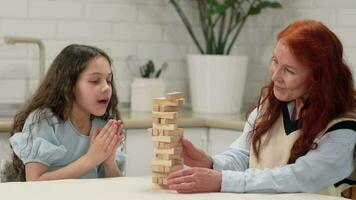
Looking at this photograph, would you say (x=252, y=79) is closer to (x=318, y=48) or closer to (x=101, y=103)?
(x=101, y=103)

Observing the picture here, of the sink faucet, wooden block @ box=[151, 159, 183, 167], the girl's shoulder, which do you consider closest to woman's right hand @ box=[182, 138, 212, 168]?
wooden block @ box=[151, 159, 183, 167]

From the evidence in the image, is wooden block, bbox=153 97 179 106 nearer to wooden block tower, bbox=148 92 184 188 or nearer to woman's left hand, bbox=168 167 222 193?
wooden block tower, bbox=148 92 184 188

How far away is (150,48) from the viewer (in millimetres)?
4391

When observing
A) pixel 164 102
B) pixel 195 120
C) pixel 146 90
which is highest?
pixel 164 102

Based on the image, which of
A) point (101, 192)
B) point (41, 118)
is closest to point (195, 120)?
point (41, 118)

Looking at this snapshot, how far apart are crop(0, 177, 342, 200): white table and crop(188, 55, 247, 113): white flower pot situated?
1947 mm

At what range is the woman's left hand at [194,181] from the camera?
6.95 feet

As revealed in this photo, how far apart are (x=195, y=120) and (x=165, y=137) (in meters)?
1.66

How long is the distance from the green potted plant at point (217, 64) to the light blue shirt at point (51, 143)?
1.45 meters

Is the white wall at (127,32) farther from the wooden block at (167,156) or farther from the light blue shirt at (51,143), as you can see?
the wooden block at (167,156)

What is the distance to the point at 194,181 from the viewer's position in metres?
2.12

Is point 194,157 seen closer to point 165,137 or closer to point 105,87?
point 165,137

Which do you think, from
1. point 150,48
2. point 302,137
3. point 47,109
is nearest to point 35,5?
point 150,48

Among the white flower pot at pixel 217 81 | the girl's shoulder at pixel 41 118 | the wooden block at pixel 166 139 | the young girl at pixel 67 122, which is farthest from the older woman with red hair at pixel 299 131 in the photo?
the white flower pot at pixel 217 81
